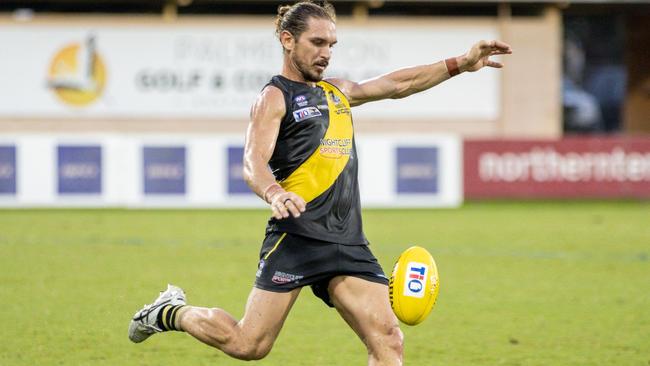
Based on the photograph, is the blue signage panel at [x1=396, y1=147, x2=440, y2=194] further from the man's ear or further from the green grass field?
the man's ear

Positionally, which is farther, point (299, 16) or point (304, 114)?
point (299, 16)

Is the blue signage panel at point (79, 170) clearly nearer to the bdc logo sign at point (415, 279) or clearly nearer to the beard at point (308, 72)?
the beard at point (308, 72)

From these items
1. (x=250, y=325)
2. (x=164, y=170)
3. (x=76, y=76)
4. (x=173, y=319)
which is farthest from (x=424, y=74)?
(x=76, y=76)

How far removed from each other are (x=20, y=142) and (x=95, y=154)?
1.32m

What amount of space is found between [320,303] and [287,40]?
4661 mm

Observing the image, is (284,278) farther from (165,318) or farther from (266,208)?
(266,208)

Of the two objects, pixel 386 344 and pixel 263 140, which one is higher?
pixel 263 140

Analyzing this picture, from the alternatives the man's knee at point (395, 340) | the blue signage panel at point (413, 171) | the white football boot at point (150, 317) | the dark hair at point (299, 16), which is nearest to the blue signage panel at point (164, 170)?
the blue signage panel at point (413, 171)

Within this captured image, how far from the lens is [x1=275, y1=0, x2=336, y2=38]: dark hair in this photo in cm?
604

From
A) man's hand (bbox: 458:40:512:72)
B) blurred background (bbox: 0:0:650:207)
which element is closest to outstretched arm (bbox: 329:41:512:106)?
man's hand (bbox: 458:40:512:72)

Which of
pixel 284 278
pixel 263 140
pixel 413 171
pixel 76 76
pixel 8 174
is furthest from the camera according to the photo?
pixel 76 76

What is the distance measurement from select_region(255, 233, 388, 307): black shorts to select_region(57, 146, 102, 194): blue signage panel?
50.7ft

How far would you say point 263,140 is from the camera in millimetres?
5844

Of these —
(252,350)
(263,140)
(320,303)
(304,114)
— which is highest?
(304,114)
